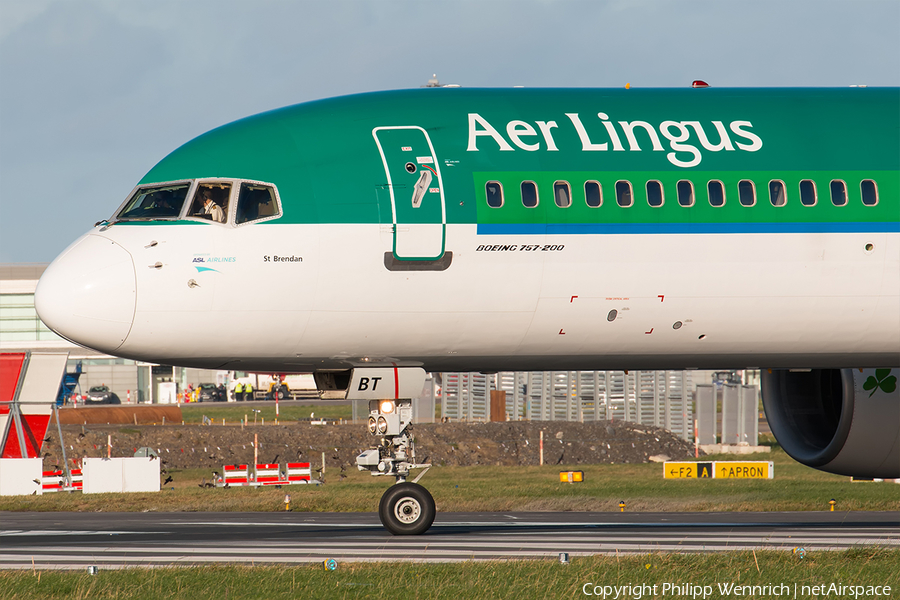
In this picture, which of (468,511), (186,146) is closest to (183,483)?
(468,511)

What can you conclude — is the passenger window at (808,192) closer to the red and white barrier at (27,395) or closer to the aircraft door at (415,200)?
the aircraft door at (415,200)

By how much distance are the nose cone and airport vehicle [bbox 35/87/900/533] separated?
0.11ft

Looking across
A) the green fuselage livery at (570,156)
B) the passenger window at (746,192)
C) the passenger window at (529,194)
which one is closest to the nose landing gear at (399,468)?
the green fuselage livery at (570,156)

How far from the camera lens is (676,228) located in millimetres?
17672

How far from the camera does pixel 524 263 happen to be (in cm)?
1734

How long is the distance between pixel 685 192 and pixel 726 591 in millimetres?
7069

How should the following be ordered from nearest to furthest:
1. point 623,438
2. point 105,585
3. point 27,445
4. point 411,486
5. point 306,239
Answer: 1. point 105,585
2. point 306,239
3. point 411,486
4. point 27,445
5. point 623,438

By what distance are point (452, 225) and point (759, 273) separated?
16.8ft

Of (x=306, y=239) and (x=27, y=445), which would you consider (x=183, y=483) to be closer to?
(x=27, y=445)

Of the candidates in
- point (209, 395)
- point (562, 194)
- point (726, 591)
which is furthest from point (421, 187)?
point (209, 395)

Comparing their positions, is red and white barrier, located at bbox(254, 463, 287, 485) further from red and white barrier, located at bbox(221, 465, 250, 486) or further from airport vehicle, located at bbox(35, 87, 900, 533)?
airport vehicle, located at bbox(35, 87, 900, 533)

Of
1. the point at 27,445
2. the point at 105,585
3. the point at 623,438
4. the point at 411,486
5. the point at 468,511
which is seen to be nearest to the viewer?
the point at 105,585

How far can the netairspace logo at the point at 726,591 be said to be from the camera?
13039 mm

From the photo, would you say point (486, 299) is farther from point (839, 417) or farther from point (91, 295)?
point (839, 417)
